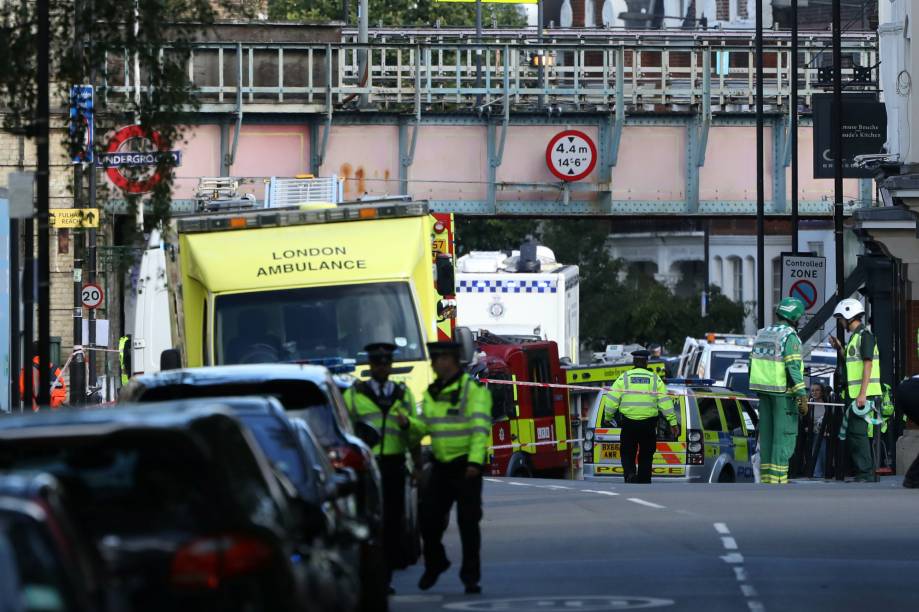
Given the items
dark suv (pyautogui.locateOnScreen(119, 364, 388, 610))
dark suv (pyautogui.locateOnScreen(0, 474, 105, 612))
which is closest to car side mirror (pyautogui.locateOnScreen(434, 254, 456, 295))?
dark suv (pyautogui.locateOnScreen(119, 364, 388, 610))

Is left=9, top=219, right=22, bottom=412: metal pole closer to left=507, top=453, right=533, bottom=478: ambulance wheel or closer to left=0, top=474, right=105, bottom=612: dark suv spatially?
left=507, top=453, right=533, bottom=478: ambulance wheel

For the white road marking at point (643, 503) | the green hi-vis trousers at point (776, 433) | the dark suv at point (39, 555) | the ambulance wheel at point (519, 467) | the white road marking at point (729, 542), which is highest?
the dark suv at point (39, 555)

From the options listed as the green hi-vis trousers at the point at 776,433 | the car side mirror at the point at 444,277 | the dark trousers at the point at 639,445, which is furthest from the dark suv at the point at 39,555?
the dark trousers at the point at 639,445

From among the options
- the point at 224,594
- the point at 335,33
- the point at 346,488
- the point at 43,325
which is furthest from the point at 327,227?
→ the point at 335,33

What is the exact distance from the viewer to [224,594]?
23.6 feet

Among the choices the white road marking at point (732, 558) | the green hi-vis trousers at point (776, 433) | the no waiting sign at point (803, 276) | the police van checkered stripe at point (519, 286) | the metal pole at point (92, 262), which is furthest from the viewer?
the police van checkered stripe at point (519, 286)

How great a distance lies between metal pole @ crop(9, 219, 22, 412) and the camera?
78.7 ft

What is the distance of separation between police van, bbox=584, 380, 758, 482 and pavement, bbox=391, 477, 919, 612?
15.7ft

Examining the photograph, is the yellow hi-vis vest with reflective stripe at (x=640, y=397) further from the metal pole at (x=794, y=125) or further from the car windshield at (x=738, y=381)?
the metal pole at (x=794, y=125)

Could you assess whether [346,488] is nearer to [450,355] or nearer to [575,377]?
[450,355]

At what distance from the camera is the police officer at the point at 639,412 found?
77.7 ft

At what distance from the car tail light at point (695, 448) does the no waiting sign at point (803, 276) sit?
782 centimetres

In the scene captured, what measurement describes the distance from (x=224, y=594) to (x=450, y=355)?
267 inches

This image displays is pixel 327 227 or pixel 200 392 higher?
pixel 327 227
